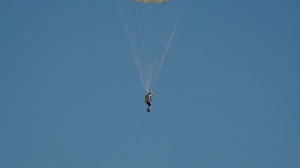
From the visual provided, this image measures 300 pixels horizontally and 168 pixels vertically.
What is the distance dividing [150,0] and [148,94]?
3103 mm

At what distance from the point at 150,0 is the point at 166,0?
537mm

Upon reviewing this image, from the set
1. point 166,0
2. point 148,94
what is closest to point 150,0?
point 166,0

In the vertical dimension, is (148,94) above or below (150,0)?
below

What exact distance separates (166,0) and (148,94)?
3.19 meters

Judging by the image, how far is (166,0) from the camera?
9.37 metres

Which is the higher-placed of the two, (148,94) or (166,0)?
(166,0)

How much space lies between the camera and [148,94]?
29.6 ft

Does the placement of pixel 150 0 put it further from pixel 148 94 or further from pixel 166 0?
pixel 148 94

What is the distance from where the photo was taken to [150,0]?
930 cm
